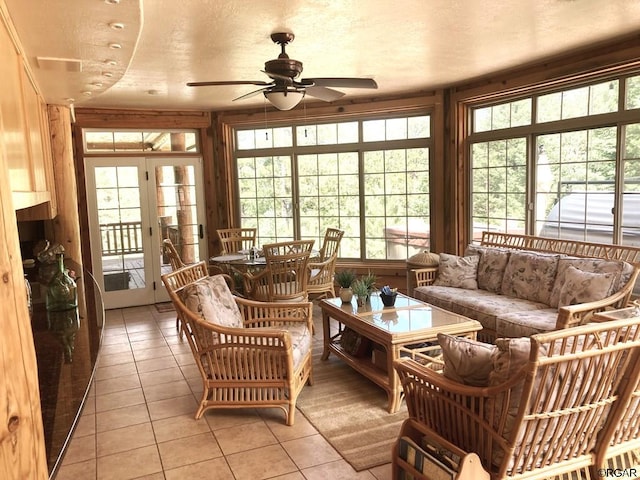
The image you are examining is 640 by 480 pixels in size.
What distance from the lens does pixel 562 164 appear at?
5305mm

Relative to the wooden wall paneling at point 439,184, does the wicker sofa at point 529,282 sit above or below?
below

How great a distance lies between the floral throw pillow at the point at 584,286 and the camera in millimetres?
4000

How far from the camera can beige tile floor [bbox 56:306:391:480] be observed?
A: 2.92m

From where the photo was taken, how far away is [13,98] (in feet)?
7.56

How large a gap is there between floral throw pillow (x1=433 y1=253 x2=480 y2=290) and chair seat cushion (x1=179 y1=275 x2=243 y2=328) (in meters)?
2.42

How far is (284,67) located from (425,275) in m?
2.87

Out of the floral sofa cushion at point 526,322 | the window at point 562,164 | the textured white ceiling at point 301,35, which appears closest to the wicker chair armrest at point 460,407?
the floral sofa cushion at point 526,322

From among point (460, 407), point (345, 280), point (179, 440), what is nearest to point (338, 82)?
point (345, 280)

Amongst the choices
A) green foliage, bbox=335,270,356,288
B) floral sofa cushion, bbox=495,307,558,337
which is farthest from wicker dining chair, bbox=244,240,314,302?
floral sofa cushion, bbox=495,307,558,337

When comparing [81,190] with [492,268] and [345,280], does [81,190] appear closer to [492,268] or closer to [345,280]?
[345,280]

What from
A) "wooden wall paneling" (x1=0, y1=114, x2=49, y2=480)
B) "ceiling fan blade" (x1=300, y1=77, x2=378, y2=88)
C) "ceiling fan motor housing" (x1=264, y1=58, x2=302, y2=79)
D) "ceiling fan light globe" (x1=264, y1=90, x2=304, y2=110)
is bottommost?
"wooden wall paneling" (x1=0, y1=114, x2=49, y2=480)

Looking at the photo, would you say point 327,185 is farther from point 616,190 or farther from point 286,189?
point 616,190

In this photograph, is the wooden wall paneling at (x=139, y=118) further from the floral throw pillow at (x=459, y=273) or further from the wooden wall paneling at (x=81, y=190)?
the floral throw pillow at (x=459, y=273)

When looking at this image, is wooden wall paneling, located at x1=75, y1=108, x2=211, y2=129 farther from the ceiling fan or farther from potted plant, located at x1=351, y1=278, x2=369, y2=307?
potted plant, located at x1=351, y1=278, x2=369, y2=307
